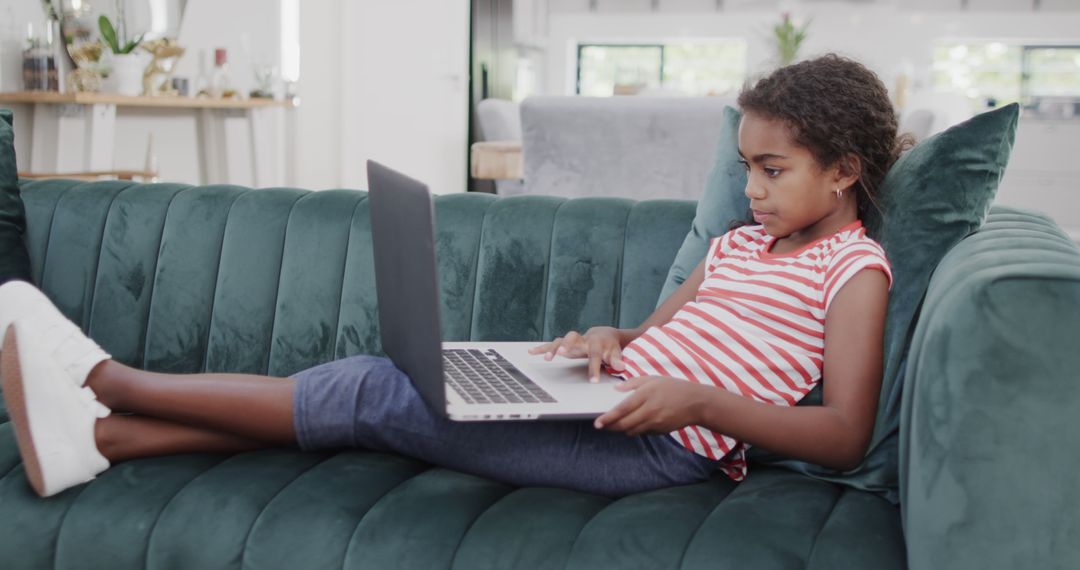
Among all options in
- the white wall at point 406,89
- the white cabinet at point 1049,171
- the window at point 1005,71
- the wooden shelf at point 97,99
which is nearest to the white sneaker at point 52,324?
the wooden shelf at point 97,99

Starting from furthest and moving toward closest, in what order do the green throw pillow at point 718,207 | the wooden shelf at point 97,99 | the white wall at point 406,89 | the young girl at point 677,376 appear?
1. the white wall at point 406,89
2. the wooden shelf at point 97,99
3. the green throw pillow at point 718,207
4. the young girl at point 677,376

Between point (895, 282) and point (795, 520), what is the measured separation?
1.14ft

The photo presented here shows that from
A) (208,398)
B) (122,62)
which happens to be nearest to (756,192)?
(208,398)

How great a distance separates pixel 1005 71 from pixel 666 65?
2831mm

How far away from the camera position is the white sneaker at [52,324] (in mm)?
1321

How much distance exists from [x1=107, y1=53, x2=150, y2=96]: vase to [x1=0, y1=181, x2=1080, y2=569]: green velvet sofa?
6.44 ft

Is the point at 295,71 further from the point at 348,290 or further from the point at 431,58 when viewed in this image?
the point at 348,290

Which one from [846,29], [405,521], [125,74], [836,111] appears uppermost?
[846,29]

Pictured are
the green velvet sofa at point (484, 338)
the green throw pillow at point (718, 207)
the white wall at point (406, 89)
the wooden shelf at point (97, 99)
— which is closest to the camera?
the green velvet sofa at point (484, 338)

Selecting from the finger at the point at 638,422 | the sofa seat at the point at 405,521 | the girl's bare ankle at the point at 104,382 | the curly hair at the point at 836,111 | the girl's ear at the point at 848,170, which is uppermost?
the curly hair at the point at 836,111

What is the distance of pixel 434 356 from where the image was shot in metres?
1.08

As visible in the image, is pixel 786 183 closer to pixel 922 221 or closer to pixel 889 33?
pixel 922 221

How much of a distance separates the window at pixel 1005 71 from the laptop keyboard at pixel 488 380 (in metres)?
7.67

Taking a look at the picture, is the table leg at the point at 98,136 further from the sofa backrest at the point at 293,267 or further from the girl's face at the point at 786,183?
the girl's face at the point at 786,183
